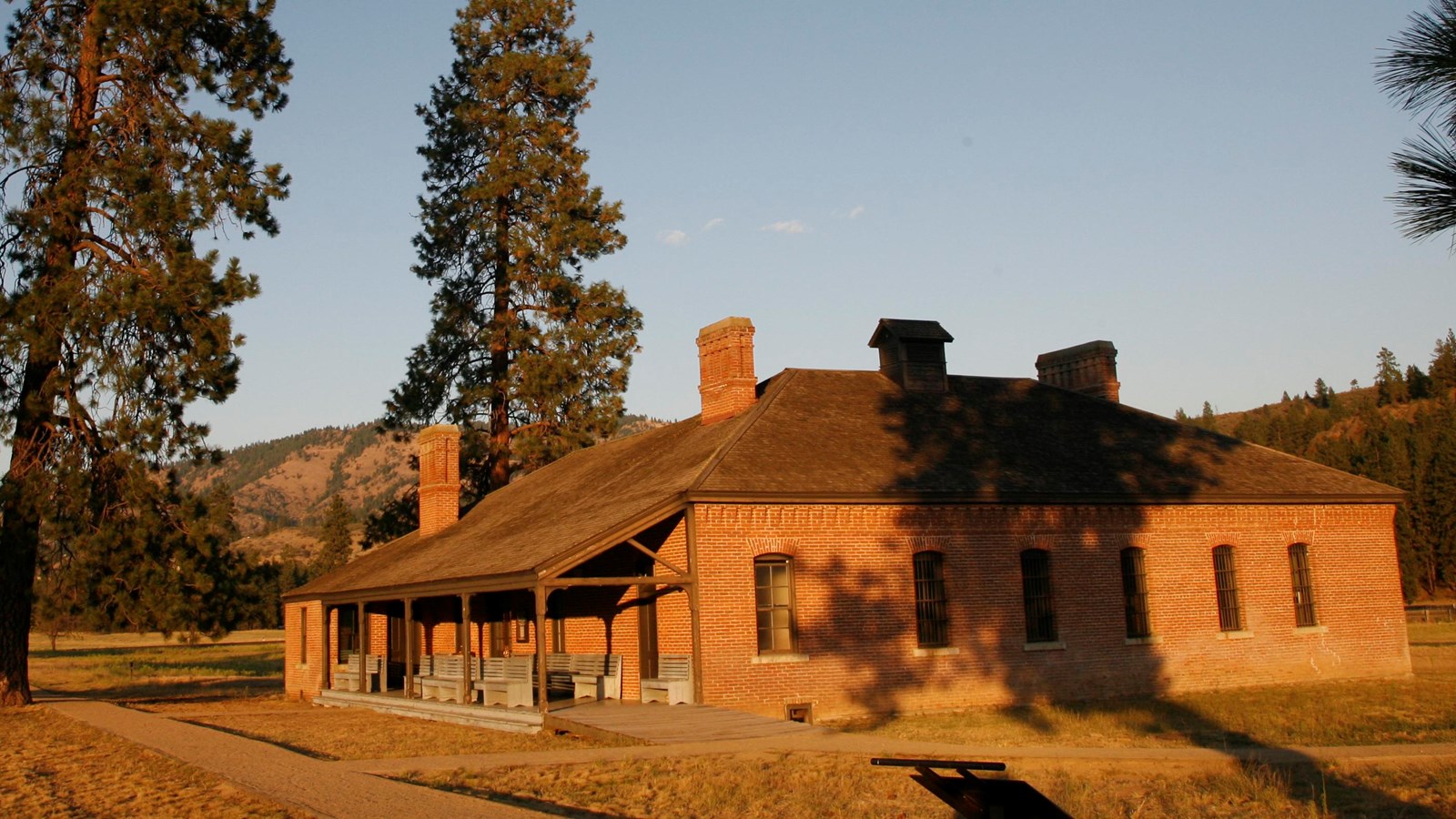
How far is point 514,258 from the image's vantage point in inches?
1502

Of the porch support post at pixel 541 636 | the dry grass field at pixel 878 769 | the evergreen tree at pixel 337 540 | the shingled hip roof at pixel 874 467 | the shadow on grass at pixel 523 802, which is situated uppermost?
the evergreen tree at pixel 337 540

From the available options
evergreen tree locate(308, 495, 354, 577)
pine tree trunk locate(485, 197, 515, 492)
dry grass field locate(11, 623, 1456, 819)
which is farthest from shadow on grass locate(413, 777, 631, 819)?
evergreen tree locate(308, 495, 354, 577)

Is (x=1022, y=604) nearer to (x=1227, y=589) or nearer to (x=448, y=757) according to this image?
(x=1227, y=589)

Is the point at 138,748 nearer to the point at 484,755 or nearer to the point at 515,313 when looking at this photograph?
the point at 484,755

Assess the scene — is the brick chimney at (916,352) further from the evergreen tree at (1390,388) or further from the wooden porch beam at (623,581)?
the evergreen tree at (1390,388)

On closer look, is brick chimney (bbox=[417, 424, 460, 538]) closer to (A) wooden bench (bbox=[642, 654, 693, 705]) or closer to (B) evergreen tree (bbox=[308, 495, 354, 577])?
(A) wooden bench (bbox=[642, 654, 693, 705])

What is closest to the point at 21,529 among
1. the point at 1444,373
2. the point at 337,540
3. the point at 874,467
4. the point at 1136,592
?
the point at 874,467

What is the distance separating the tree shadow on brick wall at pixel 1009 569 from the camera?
2083cm

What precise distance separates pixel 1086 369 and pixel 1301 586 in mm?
7156

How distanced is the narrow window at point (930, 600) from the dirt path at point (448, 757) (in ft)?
17.8

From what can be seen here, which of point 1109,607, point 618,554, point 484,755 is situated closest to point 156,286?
point 618,554

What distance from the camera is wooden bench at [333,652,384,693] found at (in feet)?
90.8

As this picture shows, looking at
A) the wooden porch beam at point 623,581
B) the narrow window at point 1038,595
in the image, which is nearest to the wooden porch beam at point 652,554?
the wooden porch beam at point 623,581

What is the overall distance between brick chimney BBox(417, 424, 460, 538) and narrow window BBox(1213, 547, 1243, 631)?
18.2 m
